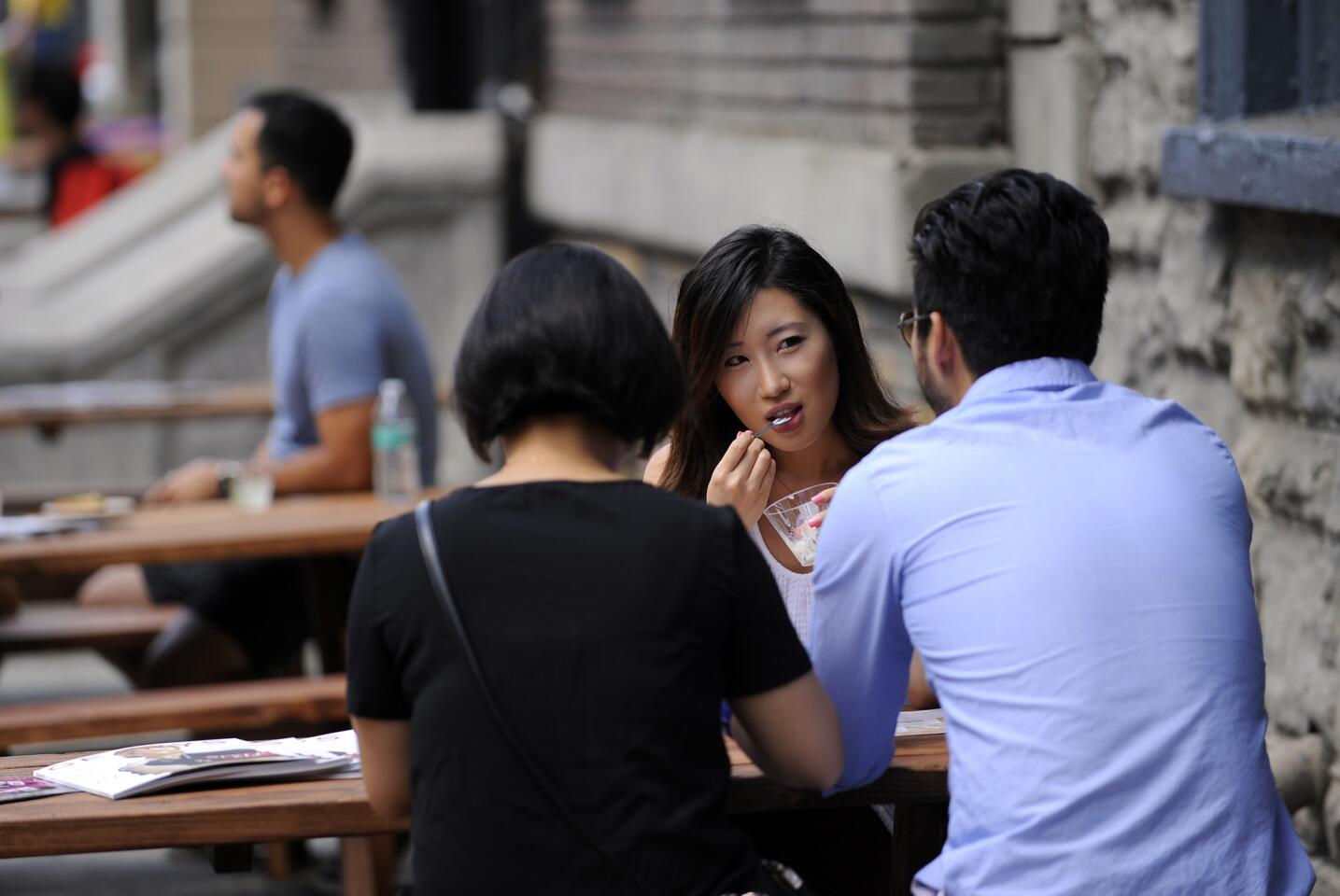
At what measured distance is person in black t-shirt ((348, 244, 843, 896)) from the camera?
2.19 m

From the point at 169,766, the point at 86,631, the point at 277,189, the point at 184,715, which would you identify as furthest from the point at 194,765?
the point at 277,189

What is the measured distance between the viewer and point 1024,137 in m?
5.44

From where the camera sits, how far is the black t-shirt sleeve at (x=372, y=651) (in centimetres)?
224

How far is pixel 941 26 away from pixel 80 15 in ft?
138

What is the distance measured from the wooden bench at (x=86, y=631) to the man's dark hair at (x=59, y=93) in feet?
17.6

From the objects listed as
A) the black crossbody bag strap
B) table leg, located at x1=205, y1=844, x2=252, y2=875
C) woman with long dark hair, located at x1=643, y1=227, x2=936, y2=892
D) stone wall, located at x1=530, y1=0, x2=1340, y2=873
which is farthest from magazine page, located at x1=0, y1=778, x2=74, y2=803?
stone wall, located at x1=530, y1=0, x2=1340, y2=873

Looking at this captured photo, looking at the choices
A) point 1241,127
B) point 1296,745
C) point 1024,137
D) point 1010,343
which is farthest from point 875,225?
point 1010,343

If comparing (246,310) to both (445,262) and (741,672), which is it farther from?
(741,672)

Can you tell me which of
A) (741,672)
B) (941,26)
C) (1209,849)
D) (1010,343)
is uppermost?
(941,26)

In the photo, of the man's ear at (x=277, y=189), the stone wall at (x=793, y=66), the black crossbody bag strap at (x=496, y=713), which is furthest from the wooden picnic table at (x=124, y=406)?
the black crossbody bag strap at (x=496, y=713)

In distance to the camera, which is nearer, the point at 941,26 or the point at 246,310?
the point at 941,26

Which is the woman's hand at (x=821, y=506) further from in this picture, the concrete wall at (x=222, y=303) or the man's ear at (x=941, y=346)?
the concrete wall at (x=222, y=303)

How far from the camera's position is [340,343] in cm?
541

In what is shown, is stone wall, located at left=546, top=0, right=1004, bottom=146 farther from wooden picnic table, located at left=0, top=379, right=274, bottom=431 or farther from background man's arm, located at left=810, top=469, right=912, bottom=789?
background man's arm, located at left=810, top=469, right=912, bottom=789
